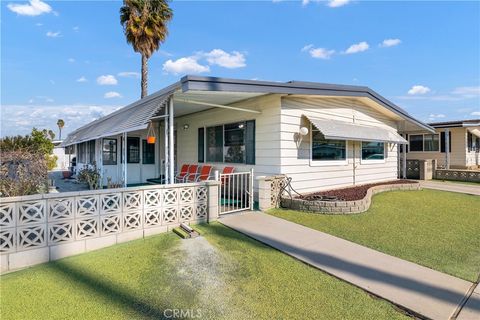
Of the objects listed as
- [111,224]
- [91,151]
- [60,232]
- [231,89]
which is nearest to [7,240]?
[60,232]

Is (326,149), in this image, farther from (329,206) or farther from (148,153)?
(148,153)

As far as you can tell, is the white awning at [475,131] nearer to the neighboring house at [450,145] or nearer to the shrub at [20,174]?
the neighboring house at [450,145]

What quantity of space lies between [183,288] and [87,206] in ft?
8.09

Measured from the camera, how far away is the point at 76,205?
4.51 meters

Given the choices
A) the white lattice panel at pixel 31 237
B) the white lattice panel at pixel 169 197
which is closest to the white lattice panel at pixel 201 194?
the white lattice panel at pixel 169 197

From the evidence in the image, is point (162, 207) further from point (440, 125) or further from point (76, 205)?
point (440, 125)

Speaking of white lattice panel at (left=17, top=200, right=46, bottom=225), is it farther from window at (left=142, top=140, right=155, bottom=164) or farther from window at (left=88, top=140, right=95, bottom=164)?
window at (left=88, top=140, right=95, bottom=164)

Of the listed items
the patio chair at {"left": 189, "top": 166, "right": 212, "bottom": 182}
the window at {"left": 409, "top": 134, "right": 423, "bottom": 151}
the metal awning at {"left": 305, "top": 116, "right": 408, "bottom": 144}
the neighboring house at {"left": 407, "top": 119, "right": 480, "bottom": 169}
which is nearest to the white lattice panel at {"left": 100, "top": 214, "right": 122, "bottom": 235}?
the patio chair at {"left": 189, "top": 166, "right": 212, "bottom": 182}

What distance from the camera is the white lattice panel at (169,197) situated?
5.50 m

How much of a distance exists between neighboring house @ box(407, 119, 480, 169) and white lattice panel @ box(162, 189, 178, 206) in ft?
60.0

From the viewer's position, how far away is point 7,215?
3926mm

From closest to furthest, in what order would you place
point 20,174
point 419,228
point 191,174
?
1. point 419,228
2. point 20,174
3. point 191,174

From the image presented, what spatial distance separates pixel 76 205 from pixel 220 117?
6.11m

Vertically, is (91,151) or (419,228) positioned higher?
(91,151)
